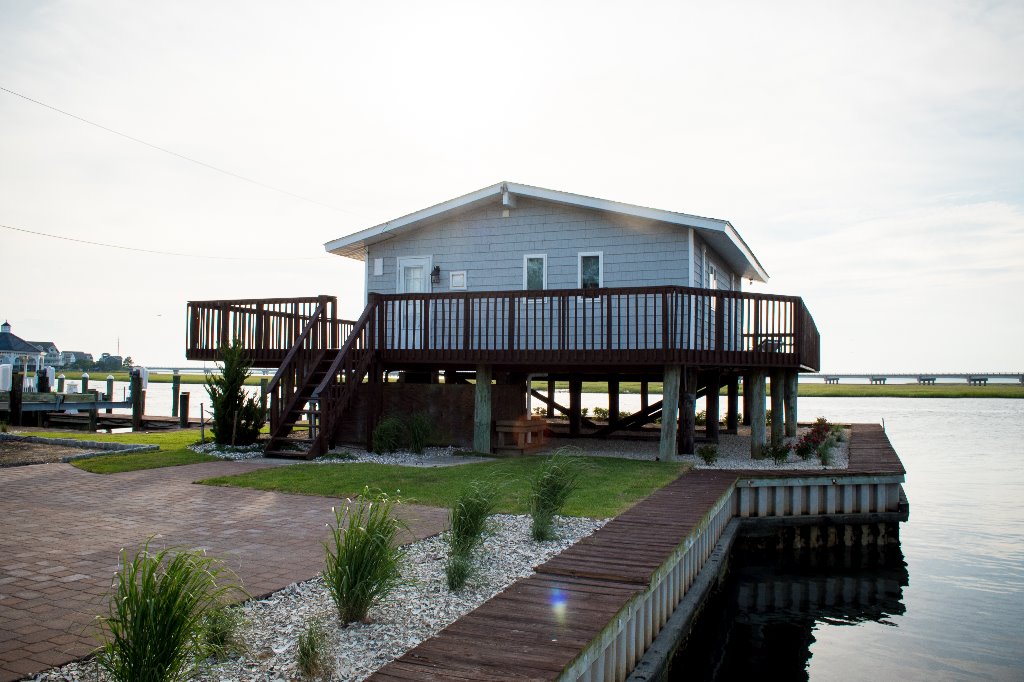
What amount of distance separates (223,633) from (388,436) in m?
11.4

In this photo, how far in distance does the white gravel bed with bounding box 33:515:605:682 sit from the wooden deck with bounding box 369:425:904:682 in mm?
253

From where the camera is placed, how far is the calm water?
8.34 metres

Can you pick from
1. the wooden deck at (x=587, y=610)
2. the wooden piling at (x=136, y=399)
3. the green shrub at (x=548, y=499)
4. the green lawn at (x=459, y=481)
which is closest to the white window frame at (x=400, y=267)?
the green lawn at (x=459, y=481)

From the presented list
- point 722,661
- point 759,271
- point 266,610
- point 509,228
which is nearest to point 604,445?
point 509,228

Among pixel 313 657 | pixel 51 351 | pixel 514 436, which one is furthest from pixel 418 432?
pixel 51 351

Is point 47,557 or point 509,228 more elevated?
point 509,228

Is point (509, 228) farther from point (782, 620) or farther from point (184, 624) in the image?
point (184, 624)

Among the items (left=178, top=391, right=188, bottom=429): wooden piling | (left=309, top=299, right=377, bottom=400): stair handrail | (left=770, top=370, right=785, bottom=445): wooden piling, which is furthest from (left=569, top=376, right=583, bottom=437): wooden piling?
(left=178, top=391, right=188, bottom=429): wooden piling

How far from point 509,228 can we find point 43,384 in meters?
24.7

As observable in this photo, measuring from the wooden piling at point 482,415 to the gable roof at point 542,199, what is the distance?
4.43 metres

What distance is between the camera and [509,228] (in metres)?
18.8

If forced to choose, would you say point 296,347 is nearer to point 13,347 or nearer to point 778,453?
point 778,453

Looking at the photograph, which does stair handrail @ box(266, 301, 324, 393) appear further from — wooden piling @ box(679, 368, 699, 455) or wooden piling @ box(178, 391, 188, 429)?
wooden piling @ box(178, 391, 188, 429)

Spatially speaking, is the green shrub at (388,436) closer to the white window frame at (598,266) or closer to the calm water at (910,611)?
the white window frame at (598,266)
